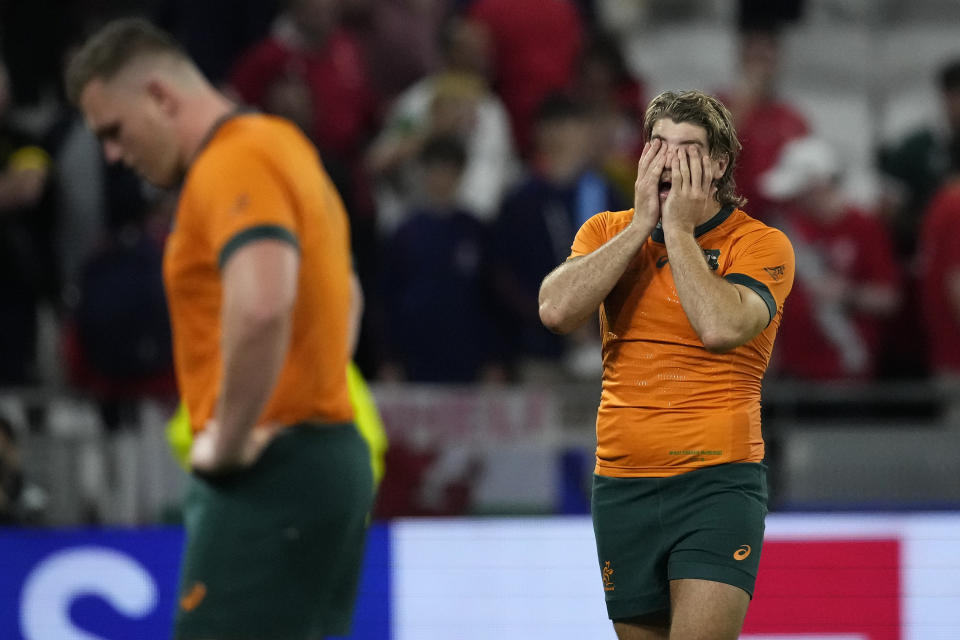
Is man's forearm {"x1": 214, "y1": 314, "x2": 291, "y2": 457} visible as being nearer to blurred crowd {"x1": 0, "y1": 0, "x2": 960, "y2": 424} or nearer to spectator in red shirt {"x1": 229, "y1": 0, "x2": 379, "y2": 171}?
blurred crowd {"x1": 0, "y1": 0, "x2": 960, "y2": 424}

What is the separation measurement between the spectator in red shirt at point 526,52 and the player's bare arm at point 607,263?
546 cm

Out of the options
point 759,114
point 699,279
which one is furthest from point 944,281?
point 699,279

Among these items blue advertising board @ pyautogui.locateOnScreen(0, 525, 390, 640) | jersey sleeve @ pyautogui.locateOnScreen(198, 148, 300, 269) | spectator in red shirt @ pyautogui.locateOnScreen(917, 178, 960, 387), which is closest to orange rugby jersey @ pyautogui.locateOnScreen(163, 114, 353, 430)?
jersey sleeve @ pyautogui.locateOnScreen(198, 148, 300, 269)

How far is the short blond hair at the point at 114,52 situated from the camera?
11.1 ft

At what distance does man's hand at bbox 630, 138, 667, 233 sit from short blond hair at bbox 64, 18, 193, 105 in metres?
1.22

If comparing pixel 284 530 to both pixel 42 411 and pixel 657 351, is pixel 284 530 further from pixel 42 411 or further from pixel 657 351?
pixel 42 411

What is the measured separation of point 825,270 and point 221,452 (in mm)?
5298

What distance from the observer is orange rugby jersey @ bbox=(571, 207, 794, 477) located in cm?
353

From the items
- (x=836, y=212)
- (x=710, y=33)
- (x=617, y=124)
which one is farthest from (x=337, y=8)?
(x=836, y=212)

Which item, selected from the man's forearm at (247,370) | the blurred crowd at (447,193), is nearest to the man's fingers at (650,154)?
the man's forearm at (247,370)

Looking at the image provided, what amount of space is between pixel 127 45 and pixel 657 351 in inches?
61.0

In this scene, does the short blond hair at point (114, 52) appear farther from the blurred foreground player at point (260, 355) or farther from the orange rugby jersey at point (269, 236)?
the orange rugby jersey at point (269, 236)

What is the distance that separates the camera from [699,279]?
3.39 metres

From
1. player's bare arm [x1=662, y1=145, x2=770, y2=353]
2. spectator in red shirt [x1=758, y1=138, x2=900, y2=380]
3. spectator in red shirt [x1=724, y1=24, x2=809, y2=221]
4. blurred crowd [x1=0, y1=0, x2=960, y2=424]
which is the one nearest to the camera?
player's bare arm [x1=662, y1=145, x2=770, y2=353]
